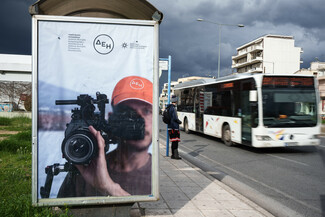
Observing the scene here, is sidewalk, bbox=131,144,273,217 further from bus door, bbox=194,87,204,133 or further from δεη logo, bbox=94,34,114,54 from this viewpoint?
bus door, bbox=194,87,204,133

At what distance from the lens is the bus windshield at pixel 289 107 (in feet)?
33.7

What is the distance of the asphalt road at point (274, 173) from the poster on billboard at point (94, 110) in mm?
2548

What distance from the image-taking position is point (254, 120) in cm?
1043

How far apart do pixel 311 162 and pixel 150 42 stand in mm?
7737

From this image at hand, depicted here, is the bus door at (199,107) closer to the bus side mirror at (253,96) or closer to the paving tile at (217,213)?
the bus side mirror at (253,96)

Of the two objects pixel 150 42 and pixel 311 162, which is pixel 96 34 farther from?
pixel 311 162

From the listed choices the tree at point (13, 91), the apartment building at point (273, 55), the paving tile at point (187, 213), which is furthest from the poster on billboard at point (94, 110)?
the apartment building at point (273, 55)

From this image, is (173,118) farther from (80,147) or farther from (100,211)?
(80,147)

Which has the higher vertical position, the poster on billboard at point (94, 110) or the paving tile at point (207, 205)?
the poster on billboard at point (94, 110)

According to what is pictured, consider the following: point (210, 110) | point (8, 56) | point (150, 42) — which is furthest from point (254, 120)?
point (8, 56)

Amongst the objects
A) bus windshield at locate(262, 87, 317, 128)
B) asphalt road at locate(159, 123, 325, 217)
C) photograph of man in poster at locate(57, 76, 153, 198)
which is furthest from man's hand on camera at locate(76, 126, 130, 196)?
bus windshield at locate(262, 87, 317, 128)

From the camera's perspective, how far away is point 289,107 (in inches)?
411

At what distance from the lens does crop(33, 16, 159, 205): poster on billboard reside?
11.5ft

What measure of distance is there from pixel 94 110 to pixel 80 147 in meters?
0.48
